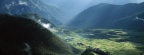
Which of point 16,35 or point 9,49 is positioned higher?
point 16,35

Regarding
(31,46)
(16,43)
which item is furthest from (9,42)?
(31,46)

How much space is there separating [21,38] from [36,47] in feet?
49.6

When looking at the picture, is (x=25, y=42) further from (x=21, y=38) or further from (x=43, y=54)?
(x=43, y=54)

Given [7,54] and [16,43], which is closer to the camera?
[7,54]

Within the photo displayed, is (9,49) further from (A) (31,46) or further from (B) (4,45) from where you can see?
(A) (31,46)

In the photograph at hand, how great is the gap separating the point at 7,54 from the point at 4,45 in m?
11.9

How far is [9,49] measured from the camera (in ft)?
569

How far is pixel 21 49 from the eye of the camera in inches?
7156

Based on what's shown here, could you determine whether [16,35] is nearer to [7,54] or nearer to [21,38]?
[21,38]

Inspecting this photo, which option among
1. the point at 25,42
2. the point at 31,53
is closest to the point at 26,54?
the point at 31,53

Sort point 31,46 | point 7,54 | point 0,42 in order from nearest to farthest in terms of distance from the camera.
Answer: point 7,54, point 0,42, point 31,46

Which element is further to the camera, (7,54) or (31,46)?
(31,46)

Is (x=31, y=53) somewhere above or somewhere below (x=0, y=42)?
below

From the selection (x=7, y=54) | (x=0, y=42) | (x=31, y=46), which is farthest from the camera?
(x=31, y=46)
